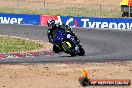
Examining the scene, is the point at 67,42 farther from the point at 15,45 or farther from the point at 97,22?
the point at 97,22

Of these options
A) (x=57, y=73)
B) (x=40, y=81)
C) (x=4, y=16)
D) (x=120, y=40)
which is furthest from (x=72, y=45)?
(x=4, y=16)

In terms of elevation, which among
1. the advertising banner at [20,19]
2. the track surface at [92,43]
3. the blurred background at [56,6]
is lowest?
the blurred background at [56,6]

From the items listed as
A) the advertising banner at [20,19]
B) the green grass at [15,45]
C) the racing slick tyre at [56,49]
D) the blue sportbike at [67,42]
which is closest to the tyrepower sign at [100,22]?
the advertising banner at [20,19]

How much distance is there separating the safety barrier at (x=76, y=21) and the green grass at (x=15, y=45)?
1056 centimetres

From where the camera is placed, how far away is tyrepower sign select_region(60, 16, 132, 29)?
3662cm

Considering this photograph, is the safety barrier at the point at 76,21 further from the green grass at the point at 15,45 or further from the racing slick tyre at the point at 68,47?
the racing slick tyre at the point at 68,47

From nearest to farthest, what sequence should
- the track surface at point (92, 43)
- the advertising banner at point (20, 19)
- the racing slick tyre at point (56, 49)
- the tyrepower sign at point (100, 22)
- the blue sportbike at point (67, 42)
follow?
1. the track surface at point (92, 43)
2. the blue sportbike at point (67, 42)
3. the racing slick tyre at point (56, 49)
4. the tyrepower sign at point (100, 22)
5. the advertising banner at point (20, 19)

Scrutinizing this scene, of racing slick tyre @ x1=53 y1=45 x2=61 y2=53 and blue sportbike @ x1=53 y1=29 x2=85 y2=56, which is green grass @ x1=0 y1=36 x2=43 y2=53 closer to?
racing slick tyre @ x1=53 y1=45 x2=61 y2=53

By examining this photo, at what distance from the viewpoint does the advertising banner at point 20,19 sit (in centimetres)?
4069

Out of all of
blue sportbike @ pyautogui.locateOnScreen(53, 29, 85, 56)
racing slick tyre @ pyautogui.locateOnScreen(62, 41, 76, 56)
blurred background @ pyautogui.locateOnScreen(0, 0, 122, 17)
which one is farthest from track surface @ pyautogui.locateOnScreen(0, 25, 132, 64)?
blurred background @ pyautogui.locateOnScreen(0, 0, 122, 17)

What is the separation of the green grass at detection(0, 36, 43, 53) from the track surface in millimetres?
2751

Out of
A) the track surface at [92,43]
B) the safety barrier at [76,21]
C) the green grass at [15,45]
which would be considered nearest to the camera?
the track surface at [92,43]

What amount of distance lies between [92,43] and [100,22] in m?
10.1

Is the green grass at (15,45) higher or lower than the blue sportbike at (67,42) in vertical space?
lower
